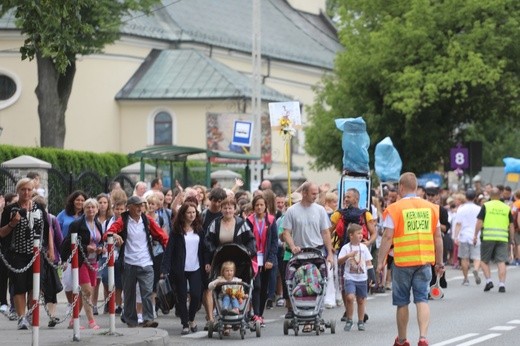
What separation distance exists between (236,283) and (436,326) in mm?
2710

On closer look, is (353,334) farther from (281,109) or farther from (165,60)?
(165,60)

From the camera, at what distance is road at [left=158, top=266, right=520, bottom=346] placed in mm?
17609

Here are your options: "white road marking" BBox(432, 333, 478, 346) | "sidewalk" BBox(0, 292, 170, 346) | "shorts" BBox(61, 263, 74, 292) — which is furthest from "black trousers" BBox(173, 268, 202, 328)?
"white road marking" BBox(432, 333, 478, 346)

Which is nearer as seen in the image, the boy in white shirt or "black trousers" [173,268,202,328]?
"black trousers" [173,268,202,328]

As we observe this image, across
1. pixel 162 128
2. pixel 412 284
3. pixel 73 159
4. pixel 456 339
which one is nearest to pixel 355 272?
pixel 456 339

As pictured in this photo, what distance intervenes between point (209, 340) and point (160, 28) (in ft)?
172

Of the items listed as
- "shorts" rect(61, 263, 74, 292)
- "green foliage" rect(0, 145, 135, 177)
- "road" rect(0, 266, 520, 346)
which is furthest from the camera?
"green foliage" rect(0, 145, 135, 177)

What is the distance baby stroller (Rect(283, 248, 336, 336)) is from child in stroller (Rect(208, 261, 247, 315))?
2.35 ft

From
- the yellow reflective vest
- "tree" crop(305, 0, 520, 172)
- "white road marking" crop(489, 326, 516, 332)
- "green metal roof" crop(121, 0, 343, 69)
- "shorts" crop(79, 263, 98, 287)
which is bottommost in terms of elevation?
"white road marking" crop(489, 326, 516, 332)

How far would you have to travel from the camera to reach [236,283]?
18.5m

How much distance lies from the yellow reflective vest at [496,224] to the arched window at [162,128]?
1609 inches

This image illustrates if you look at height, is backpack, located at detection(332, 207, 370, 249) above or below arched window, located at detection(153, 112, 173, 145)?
below

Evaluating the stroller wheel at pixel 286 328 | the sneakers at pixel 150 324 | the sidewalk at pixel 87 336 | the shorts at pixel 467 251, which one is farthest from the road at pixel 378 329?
the shorts at pixel 467 251

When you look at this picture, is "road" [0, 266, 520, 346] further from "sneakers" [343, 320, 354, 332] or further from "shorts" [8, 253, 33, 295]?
"shorts" [8, 253, 33, 295]
